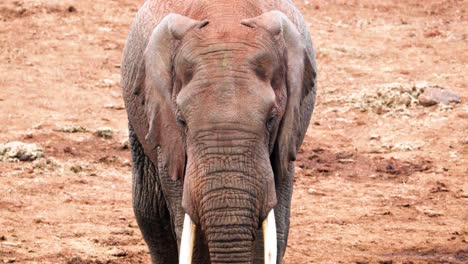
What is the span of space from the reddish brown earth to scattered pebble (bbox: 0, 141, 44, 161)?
0.08 m

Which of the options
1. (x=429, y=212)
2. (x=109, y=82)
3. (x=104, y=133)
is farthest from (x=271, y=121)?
(x=109, y=82)

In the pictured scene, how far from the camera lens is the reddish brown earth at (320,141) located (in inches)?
326

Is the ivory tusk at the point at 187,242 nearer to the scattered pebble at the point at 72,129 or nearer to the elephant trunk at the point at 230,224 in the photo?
the elephant trunk at the point at 230,224

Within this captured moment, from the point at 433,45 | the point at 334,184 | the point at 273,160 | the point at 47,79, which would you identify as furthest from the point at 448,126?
the point at 273,160

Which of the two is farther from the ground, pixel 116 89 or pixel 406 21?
pixel 406 21

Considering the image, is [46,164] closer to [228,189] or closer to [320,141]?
[320,141]

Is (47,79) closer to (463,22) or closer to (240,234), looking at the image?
(463,22)

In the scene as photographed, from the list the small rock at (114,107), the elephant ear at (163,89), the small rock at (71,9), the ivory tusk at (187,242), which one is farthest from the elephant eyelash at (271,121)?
the small rock at (71,9)

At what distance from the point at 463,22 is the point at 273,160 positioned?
9.30 metres

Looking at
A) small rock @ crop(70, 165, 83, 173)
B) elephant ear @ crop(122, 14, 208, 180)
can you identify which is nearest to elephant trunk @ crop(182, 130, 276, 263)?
elephant ear @ crop(122, 14, 208, 180)

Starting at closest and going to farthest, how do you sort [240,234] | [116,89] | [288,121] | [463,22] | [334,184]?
[240,234], [288,121], [334,184], [116,89], [463,22]

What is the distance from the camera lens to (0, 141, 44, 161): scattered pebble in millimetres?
9680

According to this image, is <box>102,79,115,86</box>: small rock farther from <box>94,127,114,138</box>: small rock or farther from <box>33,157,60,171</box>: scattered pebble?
<box>33,157,60,171</box>: scattered pebble

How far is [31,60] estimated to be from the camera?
492 inches
